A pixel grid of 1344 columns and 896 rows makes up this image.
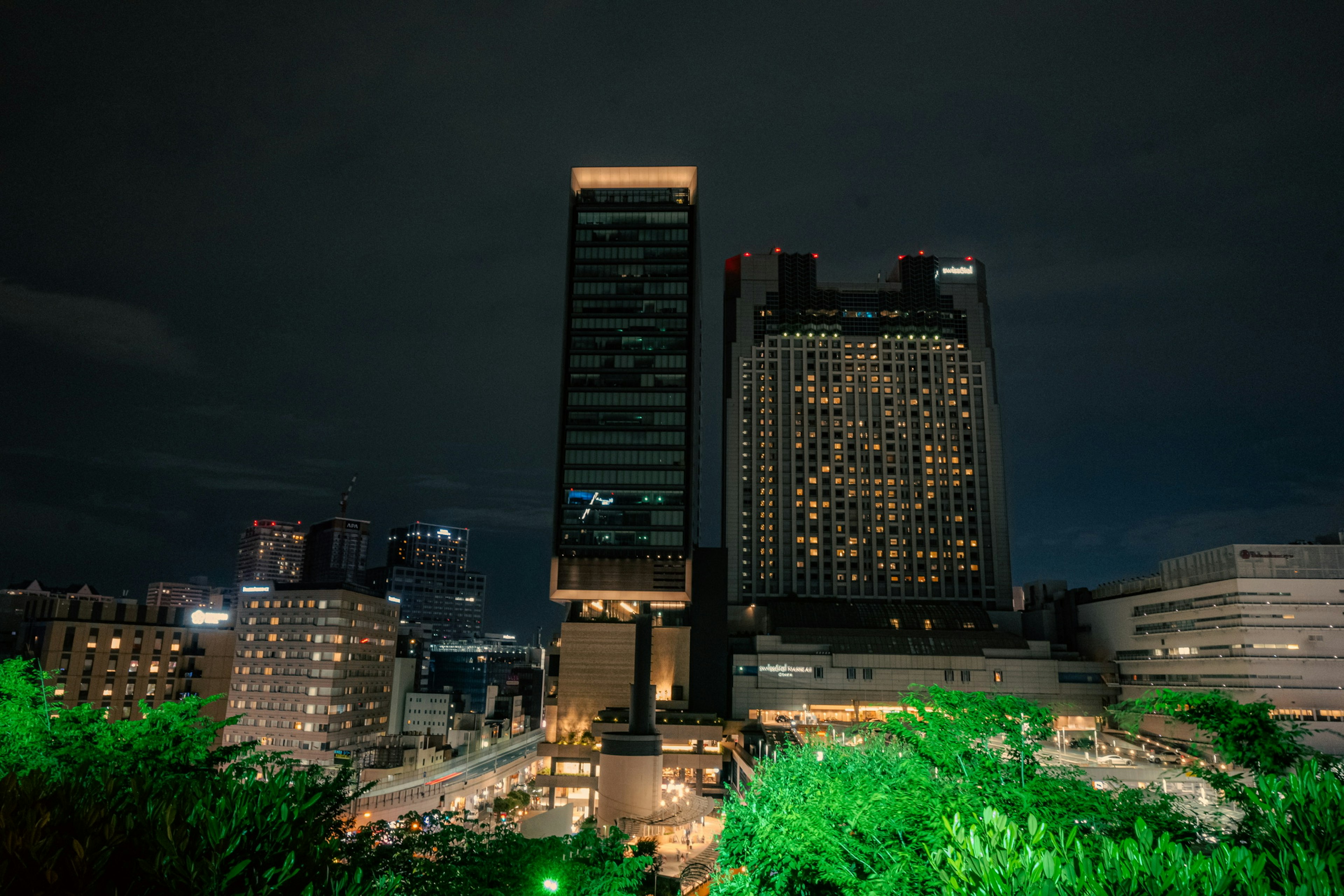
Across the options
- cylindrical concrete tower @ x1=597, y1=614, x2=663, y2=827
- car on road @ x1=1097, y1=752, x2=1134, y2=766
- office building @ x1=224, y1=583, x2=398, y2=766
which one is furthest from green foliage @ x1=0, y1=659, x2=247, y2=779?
car on road @ x1=1097, y1=752, x2=1134, y2=766

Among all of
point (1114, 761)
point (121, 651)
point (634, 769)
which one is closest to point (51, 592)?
point (121, 651)

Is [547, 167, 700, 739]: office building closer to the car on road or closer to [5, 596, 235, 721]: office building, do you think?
[5, 596, 235, 721]: office building

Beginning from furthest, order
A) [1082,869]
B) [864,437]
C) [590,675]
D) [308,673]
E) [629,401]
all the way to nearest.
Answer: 1. [864,437]
2. [629,401]
3. [590,675]
4. [308,673]
5. [1082,869]

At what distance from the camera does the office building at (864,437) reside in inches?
6053

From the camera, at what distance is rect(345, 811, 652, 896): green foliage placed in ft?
78.2

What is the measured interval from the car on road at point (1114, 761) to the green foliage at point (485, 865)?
72.4 m

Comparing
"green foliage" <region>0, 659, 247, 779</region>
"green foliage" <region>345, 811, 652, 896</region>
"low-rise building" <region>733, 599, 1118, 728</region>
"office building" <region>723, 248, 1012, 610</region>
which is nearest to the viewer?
"green foliage" <region>345, 811, 652, 896</region>

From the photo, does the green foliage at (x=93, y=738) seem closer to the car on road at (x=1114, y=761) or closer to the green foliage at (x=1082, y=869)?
the green foliage at (x=1082, y=869)

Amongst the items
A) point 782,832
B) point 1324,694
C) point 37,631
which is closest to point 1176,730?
point 1324,694

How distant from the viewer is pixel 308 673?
109438 mm

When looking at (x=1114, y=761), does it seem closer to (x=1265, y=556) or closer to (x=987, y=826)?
(x=1265, y=556)

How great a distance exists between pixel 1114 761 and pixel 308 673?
4222 inches

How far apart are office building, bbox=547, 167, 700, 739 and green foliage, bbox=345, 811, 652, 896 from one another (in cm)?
8028

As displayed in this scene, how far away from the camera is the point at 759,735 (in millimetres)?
95688
